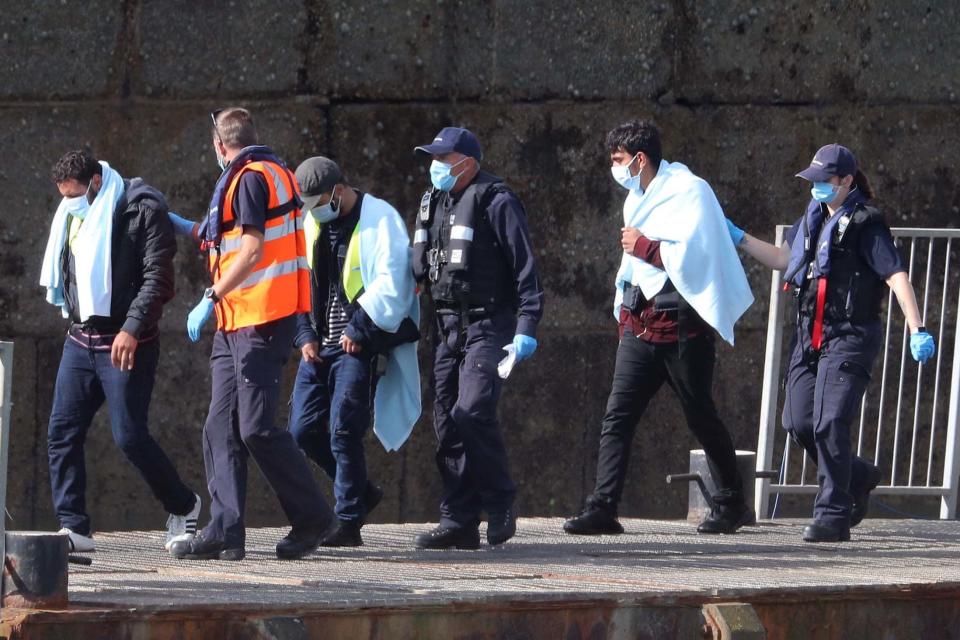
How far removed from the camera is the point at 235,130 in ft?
22.3

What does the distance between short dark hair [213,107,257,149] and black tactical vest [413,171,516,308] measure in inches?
33.3

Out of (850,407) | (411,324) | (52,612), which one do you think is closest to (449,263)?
(411,324)

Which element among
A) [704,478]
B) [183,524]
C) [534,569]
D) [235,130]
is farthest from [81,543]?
[704,478]

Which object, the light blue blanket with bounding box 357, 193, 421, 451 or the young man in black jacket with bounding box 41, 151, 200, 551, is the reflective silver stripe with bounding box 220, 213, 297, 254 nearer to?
the young man in black jacket with bounding box 41, 151, 200, 551

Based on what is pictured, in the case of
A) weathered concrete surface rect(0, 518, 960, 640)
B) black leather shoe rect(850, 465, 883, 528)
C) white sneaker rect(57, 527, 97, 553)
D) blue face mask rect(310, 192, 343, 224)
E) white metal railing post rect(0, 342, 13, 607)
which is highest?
blue face mask rect(310, 192, 343, 224)

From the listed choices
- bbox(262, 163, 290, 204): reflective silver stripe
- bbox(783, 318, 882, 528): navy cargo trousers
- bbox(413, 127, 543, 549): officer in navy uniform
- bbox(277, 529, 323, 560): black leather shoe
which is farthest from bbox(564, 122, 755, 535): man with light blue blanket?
bbox(262, 163, 290, 204): reflective silver stripe

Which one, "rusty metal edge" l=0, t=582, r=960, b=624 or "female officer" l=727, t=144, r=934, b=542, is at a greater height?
"female officer" l=727, t=144, r=934, b=542

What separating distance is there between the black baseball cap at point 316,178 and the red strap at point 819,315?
5.96ft

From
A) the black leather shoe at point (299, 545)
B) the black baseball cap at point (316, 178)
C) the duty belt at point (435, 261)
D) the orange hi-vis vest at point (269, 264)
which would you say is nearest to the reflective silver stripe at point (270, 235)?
the orange hi-vis vest at point (269, 264)

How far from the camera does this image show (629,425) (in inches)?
310

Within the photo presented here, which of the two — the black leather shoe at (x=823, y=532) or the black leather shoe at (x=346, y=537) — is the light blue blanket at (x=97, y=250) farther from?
the black leather shoe at (x=823, y=532)

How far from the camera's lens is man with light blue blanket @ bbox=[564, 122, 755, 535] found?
25.4 ft

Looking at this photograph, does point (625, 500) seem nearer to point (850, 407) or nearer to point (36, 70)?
point (850, 407)

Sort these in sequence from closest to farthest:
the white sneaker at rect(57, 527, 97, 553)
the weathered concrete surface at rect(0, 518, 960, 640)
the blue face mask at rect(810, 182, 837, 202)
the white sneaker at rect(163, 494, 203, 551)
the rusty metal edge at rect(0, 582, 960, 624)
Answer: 1. the rusty metal edge at rect(0, 582, 960, 624)
2. the weathered concrete surface at rect(0, 518, 960, 640)
3. the white sneaker at rect(57, 527, 97, 553)
4. the white sneaker at rect(163, 494, 203, 551)
5. the blue face mask at rect(810, 182, 837, 202)
